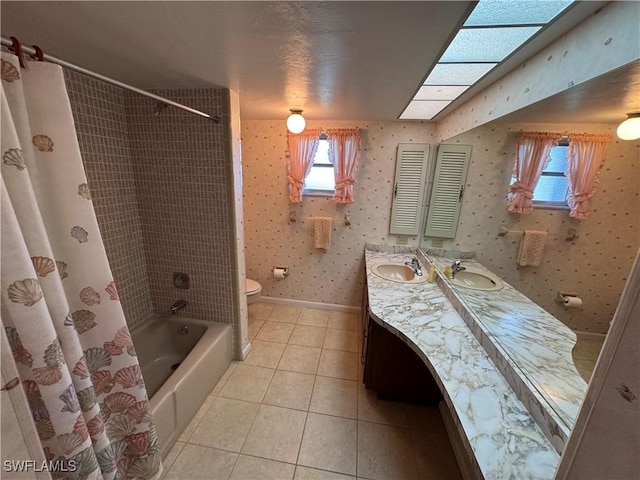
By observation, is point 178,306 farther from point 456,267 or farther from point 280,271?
point 456,267

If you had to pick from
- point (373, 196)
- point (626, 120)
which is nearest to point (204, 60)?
point (626, 120)

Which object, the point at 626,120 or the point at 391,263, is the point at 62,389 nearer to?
the point at 626,120

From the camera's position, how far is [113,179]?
173 cm

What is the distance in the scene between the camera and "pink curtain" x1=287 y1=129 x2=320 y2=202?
8.27 ft

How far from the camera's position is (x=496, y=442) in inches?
31.9

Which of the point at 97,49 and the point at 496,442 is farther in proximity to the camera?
the point at 97,49

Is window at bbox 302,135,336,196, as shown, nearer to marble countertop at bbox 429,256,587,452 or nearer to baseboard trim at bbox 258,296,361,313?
baseboard trim at bbox 258,296,361,313

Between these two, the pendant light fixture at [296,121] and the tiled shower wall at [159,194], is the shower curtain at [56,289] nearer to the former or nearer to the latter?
the tiled shower wall at [159,194]

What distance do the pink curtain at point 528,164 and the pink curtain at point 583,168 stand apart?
0.12m

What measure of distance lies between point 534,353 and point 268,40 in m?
1.67

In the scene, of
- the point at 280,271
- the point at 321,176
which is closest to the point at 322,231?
the point at 321,176

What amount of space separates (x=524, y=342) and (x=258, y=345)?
2.07 m

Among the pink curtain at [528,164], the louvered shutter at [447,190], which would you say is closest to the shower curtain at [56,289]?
the pink curtain at [528,164]

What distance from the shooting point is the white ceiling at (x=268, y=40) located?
770 millimetres
